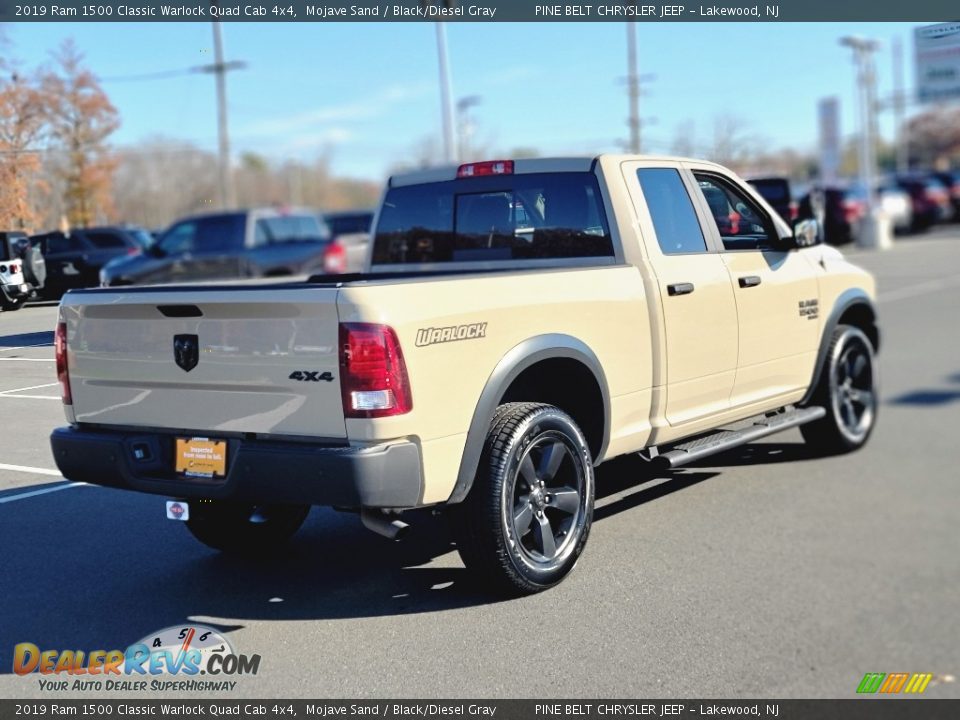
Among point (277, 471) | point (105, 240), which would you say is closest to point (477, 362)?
point (277, 471)

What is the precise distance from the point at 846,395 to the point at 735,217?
1614 mm

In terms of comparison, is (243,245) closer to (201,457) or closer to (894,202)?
(201,457)

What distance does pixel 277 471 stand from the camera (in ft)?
14.2

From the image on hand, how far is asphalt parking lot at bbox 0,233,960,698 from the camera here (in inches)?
113

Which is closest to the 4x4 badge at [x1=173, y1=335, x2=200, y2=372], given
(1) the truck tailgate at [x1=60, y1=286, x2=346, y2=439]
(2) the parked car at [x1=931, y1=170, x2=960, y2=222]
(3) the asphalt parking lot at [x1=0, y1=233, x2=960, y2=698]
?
(1) the truck tailgate at [x1=60, y1=286, x2=346, y2=439]

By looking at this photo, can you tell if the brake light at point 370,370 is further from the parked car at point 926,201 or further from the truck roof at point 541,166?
the parked car at point 926,201

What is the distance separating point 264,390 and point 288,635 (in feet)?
3.44

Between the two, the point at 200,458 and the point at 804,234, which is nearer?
the point at 200,458

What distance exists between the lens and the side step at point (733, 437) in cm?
568

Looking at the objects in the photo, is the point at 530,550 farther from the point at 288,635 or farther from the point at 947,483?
the point at 947,483

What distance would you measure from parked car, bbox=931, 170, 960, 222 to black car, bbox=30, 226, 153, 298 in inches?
1399

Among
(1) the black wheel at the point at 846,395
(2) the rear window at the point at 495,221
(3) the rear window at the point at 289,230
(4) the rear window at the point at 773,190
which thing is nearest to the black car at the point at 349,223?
(3) the rear window at the point at 289,230

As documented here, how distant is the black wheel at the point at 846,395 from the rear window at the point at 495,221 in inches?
87.6

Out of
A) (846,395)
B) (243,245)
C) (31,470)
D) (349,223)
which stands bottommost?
(846,395)
